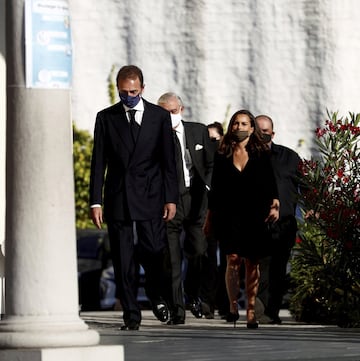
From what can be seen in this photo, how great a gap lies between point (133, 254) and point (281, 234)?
229cm

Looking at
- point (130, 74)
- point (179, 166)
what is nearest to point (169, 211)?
point (130, 74)

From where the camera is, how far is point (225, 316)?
16.1 m

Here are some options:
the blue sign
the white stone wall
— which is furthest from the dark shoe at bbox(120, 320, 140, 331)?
the white stone wall

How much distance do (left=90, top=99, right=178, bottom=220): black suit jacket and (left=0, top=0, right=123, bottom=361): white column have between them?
3.88m

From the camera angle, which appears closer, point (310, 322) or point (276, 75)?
point (310, 322)

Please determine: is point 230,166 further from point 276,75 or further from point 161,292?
point 276,75

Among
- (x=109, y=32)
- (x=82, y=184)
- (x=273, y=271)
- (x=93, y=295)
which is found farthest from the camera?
(x=109, y=32)

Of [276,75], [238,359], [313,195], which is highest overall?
[276,75]

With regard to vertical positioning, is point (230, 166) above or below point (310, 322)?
above

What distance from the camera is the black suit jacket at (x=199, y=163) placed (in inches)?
607

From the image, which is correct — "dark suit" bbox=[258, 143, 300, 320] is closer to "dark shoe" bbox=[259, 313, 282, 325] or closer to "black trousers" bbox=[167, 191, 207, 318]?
"dark shoe" bbox=[259, 313, 282, 325]

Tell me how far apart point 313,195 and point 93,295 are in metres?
8.33

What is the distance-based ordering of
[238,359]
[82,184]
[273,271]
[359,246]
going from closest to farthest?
1. [238,359]
2. [359,246]
3. [273,271]
4. [82,184]

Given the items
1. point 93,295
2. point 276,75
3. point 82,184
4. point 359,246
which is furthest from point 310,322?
point 276,75
